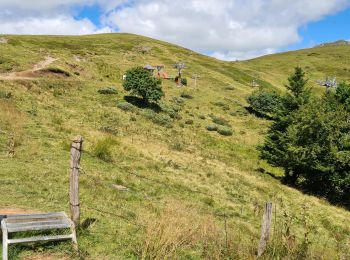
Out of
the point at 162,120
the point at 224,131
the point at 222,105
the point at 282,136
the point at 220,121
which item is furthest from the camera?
the point at 222,105

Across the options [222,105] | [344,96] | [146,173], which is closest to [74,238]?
[146,173]

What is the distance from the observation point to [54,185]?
16047 mm

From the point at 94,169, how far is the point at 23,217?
1135cm

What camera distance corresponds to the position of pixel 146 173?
77.7 feet

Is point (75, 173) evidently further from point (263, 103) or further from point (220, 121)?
point (263, 103)

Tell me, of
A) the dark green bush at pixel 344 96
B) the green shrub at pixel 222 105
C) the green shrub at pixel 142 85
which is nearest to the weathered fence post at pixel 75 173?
the dark green bush at pixel 344 96

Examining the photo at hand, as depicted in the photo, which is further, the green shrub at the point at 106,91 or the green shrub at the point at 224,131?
the green shrub at the point at 106,91

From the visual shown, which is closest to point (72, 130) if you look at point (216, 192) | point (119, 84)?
point (216, 192)

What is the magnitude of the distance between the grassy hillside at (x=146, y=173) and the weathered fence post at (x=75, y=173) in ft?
2.06

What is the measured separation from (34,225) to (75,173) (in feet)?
5.10

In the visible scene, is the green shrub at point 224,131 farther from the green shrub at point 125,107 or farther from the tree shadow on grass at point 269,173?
the tree shadow on grass at point 269,173

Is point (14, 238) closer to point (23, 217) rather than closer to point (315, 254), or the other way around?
point (23, 217)

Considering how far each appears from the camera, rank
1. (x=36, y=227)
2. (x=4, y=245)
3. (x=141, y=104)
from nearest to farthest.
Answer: (x=4, y=245) → (x=36, y=227) → (x=141, y=104)

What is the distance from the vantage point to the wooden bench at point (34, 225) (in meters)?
8.80
